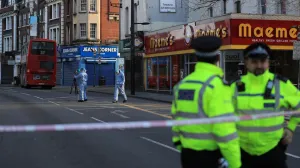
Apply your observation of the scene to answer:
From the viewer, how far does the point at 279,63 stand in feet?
78.9

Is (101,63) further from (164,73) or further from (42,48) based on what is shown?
(164,73)

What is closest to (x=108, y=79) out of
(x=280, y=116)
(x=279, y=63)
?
(x=279, y=63)

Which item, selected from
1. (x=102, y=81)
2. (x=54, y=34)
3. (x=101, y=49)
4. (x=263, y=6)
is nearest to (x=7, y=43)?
(x=54, y=34)

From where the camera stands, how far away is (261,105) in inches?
145

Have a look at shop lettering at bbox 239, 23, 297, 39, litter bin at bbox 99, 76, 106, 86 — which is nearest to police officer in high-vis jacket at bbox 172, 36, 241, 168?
shop lettering at bbox 239, 23, 297, 39

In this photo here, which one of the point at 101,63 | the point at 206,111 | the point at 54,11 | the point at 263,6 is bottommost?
the point at 206,111

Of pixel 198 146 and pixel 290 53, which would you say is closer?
pixel 198 146

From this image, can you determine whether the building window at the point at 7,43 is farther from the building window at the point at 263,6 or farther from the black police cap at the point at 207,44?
the black police cap at the point at 207,44

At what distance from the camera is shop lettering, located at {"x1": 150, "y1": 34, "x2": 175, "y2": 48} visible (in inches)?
1102

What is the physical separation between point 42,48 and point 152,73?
1203 centimetres

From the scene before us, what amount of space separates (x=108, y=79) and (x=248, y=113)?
143 feet

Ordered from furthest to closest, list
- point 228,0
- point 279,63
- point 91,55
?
point 91,55
point 228,0
point 279,63

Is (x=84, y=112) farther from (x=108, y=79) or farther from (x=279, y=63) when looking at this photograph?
(x=108, y=79)

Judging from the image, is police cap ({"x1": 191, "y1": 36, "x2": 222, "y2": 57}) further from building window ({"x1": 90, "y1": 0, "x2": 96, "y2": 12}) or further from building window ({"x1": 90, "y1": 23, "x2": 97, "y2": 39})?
building window ({"x1": 90, "y1": 0, "x2": 96, "y2": 12})
